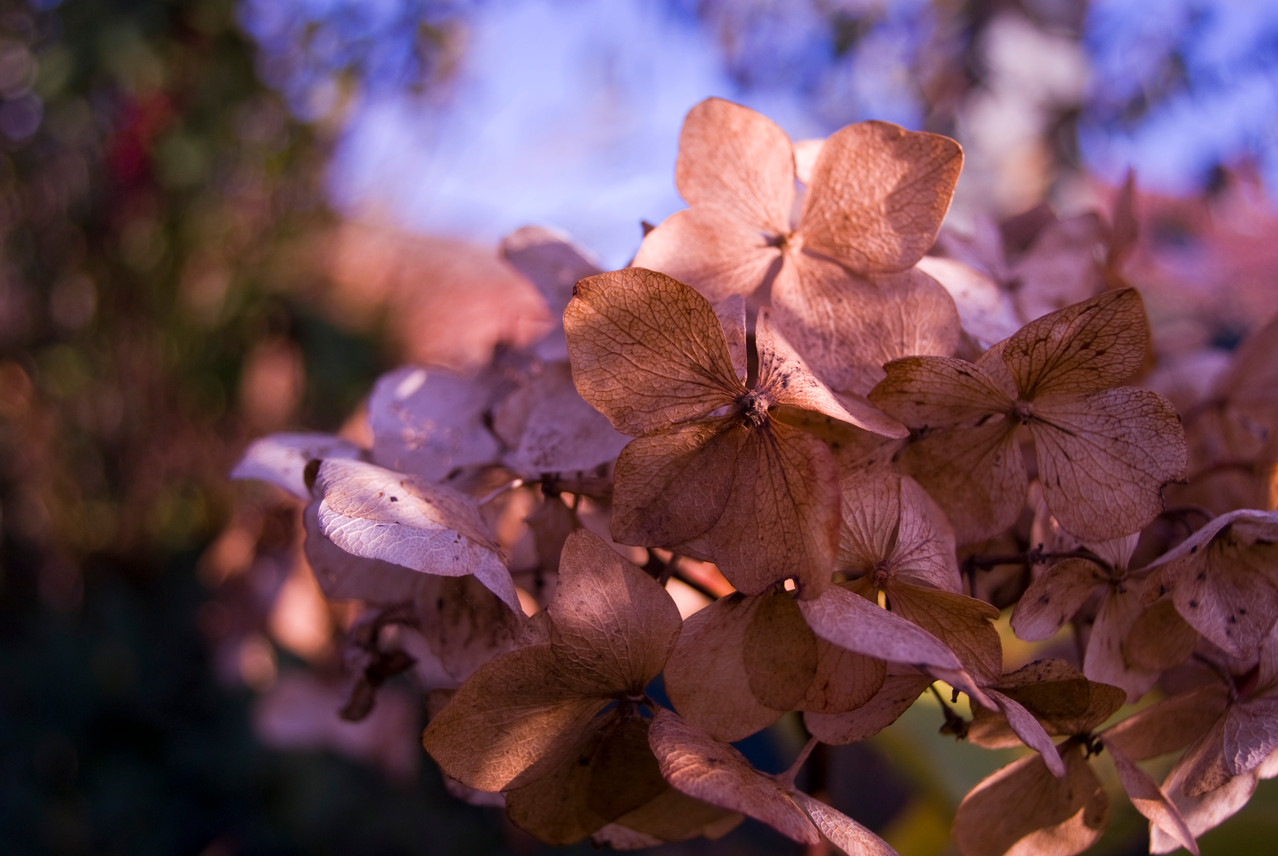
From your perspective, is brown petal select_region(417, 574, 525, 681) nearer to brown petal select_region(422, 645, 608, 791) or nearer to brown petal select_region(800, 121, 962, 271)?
brown petal select_region(422, 645, 608, 791)

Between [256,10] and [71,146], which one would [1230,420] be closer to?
[256,10]

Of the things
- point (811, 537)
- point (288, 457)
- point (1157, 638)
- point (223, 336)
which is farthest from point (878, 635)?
point (223, 336)

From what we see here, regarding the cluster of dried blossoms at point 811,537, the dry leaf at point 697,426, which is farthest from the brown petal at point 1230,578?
the dry leaf at point 697,426

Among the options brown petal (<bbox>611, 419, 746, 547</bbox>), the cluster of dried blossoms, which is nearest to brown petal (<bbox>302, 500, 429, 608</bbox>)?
the cluster of dried blossoms

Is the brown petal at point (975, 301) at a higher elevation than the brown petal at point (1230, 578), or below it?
higher

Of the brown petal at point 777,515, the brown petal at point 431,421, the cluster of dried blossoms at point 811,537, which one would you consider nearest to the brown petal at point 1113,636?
the cluster of dried blossoms at point 811,537

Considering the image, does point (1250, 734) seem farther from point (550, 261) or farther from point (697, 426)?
point (550, 261)

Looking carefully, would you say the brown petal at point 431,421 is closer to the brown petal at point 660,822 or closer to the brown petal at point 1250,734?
the brown petal at point 660,822

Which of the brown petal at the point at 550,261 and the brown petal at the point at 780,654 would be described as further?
the brown petal at the point at 550,261
